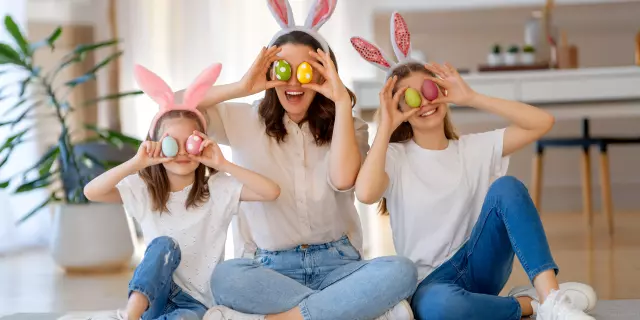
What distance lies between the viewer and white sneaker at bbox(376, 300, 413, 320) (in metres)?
1.61

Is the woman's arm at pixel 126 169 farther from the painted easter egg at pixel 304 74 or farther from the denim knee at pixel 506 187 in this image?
the denim knee at pixel 506 187

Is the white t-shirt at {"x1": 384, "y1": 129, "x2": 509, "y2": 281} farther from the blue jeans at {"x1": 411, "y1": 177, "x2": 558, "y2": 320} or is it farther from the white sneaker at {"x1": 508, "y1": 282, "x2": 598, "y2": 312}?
the white sneaker at {"x1": 508, "y1": 282, "x2": 598, "y2": 312}

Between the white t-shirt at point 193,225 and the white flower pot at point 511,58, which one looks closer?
the white t-shirt at point 193,225

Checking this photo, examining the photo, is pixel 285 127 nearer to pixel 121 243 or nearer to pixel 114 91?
pixel 121 243

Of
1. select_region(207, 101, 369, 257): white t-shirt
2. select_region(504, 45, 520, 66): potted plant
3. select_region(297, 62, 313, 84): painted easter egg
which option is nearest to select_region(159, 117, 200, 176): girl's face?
→ select_region(207, 101, 369, 257): white t-shirt

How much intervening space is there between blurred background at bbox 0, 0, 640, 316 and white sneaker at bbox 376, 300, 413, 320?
2.85ft

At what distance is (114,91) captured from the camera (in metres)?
4.23

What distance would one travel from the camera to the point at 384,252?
3.10 m

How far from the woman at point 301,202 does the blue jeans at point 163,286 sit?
0.06 metres

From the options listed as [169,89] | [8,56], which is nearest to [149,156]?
[169,89]

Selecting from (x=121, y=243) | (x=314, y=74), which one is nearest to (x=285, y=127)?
(x=314, y=74)

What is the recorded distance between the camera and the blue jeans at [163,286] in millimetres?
1559

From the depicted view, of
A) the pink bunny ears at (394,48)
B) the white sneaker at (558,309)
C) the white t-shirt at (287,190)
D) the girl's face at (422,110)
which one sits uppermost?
the pink bunny ears at (394,48)

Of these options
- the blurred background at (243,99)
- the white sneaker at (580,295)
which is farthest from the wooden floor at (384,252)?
the white sneaker at (580,295)
